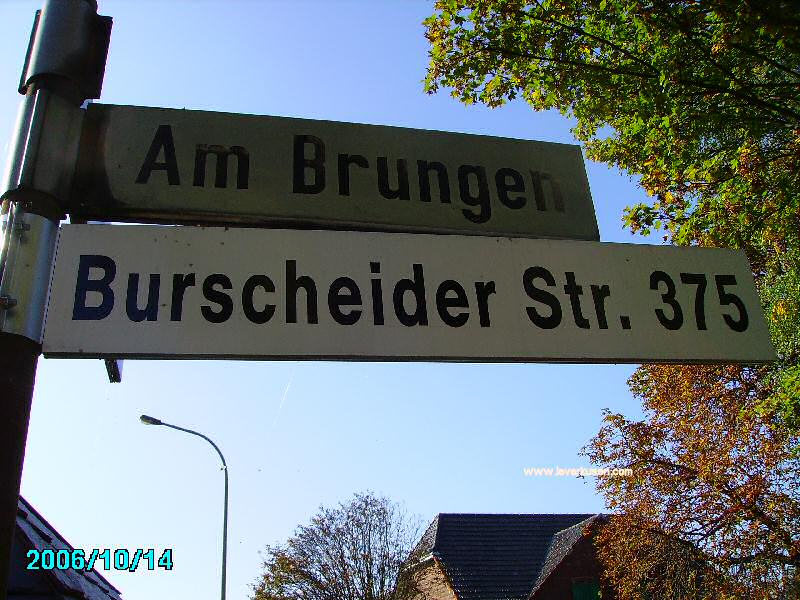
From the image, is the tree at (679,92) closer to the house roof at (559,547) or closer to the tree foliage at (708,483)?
the tree foliage at (708,483)

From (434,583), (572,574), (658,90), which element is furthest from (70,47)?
(572,574)

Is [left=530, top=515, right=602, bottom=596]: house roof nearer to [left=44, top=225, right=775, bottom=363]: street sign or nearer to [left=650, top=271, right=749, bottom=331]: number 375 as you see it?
[left=650, top=271, right=749, bottom=331]: number 375

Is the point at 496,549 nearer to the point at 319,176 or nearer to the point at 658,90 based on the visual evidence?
the point at 658,90

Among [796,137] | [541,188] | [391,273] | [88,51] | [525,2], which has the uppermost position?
[525,2]

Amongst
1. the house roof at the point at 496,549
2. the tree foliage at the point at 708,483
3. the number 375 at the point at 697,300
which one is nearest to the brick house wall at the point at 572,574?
the house roof at the point at 496,549

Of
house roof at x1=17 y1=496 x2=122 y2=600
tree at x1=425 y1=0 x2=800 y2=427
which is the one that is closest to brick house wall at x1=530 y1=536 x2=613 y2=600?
house roof at x1=17 y1=496 x2=122 y2=600

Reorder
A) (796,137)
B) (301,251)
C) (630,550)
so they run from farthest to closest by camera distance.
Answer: (630,550)
(796,137)
(301,251)

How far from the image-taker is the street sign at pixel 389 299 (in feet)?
6.28

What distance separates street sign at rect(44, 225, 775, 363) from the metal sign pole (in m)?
0.08

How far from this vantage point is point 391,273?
6.98 feet

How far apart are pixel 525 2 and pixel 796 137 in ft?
10.5

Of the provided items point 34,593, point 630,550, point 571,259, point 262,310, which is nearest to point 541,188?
point 571,259

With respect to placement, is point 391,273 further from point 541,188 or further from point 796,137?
point 796,137

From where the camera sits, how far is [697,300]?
231 cm
